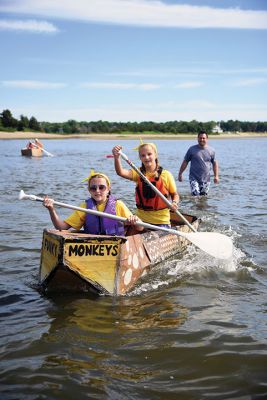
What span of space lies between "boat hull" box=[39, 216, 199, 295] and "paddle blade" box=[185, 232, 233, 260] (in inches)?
49.2

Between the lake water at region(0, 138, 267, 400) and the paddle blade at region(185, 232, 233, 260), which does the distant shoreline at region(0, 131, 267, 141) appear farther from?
the paddle blade at region(185, 232, 233, 260)

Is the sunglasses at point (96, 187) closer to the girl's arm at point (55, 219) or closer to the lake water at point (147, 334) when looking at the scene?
the girl's arm at point (55, 219)

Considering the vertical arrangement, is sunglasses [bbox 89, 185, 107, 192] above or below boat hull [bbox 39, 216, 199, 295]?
above

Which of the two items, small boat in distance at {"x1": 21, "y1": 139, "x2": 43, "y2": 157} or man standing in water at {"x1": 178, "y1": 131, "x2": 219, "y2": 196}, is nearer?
man standing in water at {"x1": 178, "y1": 131, "x2": 219, "y2": 196}

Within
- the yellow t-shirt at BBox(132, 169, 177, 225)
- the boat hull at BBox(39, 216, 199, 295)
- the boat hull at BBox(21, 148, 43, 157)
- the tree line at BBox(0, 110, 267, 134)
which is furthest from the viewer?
the tree line at BBox(0, 110, 267, 134)

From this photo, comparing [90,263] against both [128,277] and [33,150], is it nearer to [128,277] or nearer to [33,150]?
[128,277]

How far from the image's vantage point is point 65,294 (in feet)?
19.1

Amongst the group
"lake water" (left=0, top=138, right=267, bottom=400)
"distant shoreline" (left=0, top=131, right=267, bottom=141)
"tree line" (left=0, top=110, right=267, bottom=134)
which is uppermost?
"tree line" (left=0, top=110, right=267, bottom=134)

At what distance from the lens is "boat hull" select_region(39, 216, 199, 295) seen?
213 inches

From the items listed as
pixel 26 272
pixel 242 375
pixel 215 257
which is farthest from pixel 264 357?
pixel 26 272

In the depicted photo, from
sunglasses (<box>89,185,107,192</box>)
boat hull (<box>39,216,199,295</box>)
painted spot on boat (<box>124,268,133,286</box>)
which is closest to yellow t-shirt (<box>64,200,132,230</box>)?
A: sunglasses (<box>89,185,107,192</box>)

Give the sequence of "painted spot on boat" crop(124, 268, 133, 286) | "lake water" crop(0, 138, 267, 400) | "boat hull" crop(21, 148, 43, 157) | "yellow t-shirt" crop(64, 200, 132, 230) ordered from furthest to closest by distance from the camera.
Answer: "boat hull" crop(21, 148, 43, 157) < "yellow t-shirt" crop(64, 200, 132, 230) < "painted spot on boat" crop(124, 268, 133, 286) < "lake water" crop(0, 138, 267, 400)

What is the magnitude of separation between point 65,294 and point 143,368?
6.38 ft

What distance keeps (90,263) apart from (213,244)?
92.6 inches
